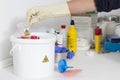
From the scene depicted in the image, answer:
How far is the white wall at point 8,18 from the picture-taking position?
1331 millimetres

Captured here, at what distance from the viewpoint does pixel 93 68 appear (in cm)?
136

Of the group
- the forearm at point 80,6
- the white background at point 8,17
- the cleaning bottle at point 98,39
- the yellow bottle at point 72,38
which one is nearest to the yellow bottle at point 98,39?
the cleaning bottle at point 98,39

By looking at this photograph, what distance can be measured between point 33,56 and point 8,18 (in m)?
0.36

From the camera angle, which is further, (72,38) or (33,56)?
(72,38)

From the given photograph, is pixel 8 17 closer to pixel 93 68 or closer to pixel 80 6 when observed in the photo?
pixel 80 6

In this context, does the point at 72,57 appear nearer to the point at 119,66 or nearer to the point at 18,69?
the point at 119,66

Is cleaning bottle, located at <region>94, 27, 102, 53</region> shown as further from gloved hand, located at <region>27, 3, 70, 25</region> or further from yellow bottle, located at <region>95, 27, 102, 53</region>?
gloved hand, located at <region>27, 3, 70, 25</region>

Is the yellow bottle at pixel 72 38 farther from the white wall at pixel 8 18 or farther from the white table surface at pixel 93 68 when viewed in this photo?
the white wall at pixel 8 18

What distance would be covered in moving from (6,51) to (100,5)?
64 cm

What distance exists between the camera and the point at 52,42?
1.18 m

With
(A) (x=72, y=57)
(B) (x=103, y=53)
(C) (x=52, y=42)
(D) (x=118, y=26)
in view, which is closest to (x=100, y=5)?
(C) (x=52, y=42)

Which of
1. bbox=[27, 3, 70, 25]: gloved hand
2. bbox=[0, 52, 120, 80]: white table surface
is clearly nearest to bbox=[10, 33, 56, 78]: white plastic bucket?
bbox=[0, 52, 120, 80]: white table surface

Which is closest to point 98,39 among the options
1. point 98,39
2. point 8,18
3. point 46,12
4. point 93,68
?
point 98,39

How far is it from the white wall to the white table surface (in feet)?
0.43
